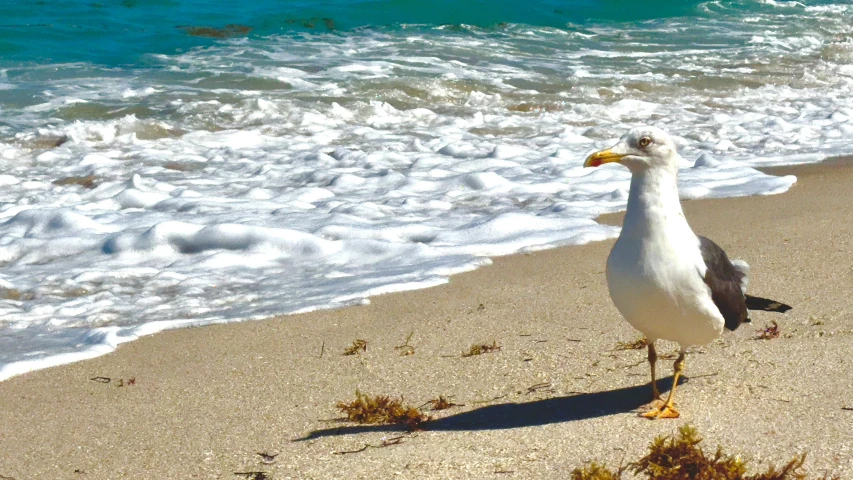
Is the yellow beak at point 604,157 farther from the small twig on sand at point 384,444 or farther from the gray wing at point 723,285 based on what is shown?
the small twig on sand at point 384,444

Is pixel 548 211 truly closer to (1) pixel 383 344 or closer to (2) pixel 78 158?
(1) pixel 383 344

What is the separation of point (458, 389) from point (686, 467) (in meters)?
1.13

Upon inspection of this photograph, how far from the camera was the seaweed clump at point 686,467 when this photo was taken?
2457 millimetres

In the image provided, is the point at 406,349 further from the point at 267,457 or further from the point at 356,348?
the point at 267,457

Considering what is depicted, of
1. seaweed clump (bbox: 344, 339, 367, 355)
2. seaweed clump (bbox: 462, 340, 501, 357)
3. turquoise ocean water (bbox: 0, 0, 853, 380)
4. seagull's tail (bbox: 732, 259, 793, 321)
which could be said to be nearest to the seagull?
seagull's tail (bbox: 732, 259, 793, 321)

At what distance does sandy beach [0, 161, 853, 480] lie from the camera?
113 inches

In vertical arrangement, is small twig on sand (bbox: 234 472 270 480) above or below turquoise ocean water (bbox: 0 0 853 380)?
above

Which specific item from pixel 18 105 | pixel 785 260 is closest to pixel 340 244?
pixel 785 260

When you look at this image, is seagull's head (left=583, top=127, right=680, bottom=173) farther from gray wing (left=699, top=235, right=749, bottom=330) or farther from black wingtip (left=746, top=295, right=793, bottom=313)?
black wingtip (left=746, top=295, right=793, bottom=313)

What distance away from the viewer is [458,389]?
11.6ft

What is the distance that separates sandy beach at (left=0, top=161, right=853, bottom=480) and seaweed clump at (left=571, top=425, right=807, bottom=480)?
0.51 feet

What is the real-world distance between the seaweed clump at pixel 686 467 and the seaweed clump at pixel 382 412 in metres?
0.71

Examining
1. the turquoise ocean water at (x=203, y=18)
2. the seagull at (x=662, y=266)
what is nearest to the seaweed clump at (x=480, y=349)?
the seagull at (x=662, y=266)

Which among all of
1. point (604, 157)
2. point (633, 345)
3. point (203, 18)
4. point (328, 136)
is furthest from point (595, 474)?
point (203, 18)
